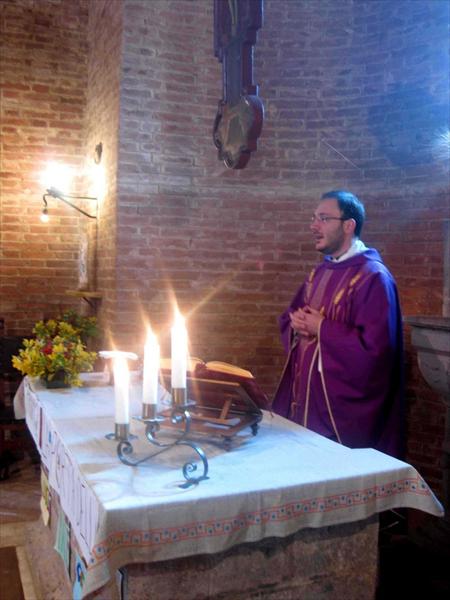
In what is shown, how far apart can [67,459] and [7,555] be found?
6.30ft

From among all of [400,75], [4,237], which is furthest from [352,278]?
[4,237]

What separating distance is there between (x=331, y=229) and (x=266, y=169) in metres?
1.73

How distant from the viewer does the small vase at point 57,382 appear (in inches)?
149

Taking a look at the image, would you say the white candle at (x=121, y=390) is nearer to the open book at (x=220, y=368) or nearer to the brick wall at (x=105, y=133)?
the open book at (x=220, y=368)

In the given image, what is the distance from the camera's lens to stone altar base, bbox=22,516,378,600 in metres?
2.08

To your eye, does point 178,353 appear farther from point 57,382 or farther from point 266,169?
point 266,169

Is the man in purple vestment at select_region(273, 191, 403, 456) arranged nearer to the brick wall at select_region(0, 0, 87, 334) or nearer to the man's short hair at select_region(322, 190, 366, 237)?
the man's short hair at select_region(322, 190, 366, 237)

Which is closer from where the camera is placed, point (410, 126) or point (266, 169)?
point (410, 126)

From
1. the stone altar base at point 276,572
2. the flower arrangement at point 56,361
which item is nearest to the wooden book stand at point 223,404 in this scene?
the stone altar base at point 276,572

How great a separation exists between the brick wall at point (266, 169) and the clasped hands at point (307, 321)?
157 cm

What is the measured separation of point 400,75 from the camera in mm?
5098

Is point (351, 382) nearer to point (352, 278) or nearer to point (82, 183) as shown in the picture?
point (352, 278)

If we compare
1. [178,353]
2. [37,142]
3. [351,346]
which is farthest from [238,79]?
[37,142]

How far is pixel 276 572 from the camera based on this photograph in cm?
225
